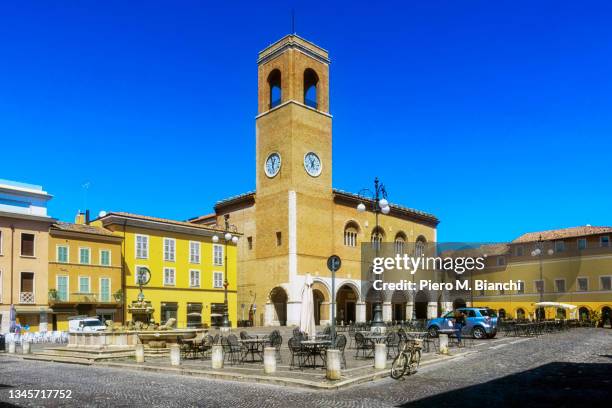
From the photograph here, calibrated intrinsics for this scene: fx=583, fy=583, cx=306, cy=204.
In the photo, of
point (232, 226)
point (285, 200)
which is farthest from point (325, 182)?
point (232, 226)

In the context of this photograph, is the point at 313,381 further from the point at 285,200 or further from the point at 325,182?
the point at 325,182

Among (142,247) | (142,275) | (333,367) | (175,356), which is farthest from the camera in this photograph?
(142,247)

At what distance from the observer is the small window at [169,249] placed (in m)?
42.2

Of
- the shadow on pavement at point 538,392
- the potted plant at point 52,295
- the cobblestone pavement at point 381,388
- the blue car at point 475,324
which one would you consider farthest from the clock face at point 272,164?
the shadow on pavement at point 538,392

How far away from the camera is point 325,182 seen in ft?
166

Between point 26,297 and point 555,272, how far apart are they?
4397cm

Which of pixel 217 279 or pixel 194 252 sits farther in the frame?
pixel 217 279

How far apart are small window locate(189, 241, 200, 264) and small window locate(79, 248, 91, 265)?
8266 mm

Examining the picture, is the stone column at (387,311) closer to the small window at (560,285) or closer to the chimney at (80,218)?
the small window at (560,285)

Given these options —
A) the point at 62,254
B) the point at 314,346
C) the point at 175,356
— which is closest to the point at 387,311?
the point at 62,254

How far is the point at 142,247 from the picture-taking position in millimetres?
40844

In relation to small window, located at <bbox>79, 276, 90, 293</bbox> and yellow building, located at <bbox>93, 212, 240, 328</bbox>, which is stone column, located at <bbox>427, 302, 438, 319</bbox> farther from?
small window, located at <bbox>79, 276, 90, 293</bbox>

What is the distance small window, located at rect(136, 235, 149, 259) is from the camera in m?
40.5

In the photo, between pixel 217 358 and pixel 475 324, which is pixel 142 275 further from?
pixel 475 324
